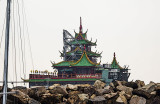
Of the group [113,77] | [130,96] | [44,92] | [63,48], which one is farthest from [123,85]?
[63,48]

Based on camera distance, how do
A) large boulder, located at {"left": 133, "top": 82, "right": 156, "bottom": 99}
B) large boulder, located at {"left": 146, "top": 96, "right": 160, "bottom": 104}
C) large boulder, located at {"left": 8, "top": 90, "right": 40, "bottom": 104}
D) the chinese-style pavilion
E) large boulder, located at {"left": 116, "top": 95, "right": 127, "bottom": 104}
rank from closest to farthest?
large boulder, located at {"left": 8, "top": 90, "right": 40, "bottom": 104}, large boulder, located at {"left": 116, "top": 95, "right": 127, "bottom": 104}, large boulder, located at {"left": 133, "top": 82, "right": 156, "bottom": 99}, large boulder, located at {"left": 146, "top": 96, "right": 160, "bottom": 104}, the chinese-style pavilion

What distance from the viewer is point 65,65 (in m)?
49.1

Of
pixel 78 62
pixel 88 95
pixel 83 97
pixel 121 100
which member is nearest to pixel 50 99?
pixel 83 97

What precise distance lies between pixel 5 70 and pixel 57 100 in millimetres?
8645

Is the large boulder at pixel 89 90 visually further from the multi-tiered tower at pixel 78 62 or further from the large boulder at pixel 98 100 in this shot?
the multi-tiered tower at pixel 78 62

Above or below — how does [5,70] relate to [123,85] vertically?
above

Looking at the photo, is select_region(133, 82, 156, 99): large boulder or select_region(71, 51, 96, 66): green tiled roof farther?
select_region(71, 51, 96, 66): green tiled roof

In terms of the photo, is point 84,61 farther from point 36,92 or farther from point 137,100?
point 36,92

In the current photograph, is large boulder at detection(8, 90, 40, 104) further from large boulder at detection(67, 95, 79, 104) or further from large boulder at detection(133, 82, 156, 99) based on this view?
large boulder at detection(133, 82, 156, 99)

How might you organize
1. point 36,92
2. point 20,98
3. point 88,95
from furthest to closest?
point 88,95 → point 36,92 → point 20,98

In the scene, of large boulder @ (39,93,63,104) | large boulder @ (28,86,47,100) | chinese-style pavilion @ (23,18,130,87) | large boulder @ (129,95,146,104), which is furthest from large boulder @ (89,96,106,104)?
chinese-style pavilion @ (23,18,130,87)

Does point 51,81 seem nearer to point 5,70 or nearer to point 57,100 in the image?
point 57,100

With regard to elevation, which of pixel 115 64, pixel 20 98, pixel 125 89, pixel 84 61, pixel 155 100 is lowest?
pixel 155 100

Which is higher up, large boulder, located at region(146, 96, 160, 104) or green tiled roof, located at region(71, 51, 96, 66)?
green tiled roof, located at region(71, 51, 96, 66)
